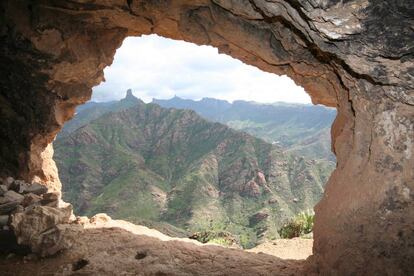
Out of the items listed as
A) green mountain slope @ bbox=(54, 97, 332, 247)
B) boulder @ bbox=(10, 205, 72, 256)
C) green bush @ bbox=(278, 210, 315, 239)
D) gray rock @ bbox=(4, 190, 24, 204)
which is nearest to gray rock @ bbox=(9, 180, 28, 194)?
gray rock @ bbox=(4, 190, 24, 204)

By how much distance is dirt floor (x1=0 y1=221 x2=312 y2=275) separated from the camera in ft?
26.0

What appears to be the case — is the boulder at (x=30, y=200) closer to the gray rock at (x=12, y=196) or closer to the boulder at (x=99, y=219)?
the gray rock at (x=12, y=196)

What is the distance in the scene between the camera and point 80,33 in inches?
435

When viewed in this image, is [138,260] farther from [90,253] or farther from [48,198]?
[48,198]

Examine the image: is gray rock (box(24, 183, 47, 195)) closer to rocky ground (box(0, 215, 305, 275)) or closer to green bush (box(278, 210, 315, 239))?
rocky ground (box(0, 215, 305, 275))

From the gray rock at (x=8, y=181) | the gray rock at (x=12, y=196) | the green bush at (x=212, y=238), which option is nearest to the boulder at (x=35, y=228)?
the gray rock at (x=12, y=196)

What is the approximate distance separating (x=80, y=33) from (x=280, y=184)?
100441mm

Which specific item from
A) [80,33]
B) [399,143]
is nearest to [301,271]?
[399,143]

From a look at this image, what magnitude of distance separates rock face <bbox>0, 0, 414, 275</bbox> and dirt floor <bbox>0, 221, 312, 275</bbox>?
Answer: 2.02 metres

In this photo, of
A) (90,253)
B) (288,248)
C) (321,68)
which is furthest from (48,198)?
(288,248)

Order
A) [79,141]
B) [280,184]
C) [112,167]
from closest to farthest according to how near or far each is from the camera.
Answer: [280,184]
[112,167]
[79,141]

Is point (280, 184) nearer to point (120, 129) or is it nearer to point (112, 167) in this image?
point (112, 167)

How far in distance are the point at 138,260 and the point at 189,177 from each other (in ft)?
337

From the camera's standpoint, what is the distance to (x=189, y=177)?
4360 inches
